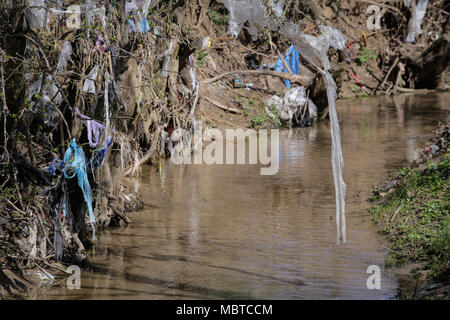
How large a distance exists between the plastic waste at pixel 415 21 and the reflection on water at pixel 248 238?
39.0ft

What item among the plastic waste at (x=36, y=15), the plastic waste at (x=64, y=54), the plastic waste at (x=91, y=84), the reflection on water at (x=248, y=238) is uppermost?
the plastic waste at (x=36, y=15)

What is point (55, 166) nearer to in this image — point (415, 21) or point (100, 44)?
point (100, 44)

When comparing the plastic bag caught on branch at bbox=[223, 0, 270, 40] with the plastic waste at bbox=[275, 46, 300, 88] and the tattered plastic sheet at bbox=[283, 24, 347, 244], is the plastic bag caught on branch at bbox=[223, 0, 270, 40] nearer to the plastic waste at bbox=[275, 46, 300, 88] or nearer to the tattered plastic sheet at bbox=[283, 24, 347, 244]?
the tattered plastic sheet at bbox=[283, 24, 347, 244]

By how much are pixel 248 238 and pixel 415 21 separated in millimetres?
18555

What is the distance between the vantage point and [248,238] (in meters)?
8.38

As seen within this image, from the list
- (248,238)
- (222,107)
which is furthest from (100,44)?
(222,107)

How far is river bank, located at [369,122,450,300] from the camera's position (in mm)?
6477

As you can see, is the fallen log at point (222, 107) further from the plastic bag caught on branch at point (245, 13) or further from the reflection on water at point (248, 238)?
the reflection on water at point (248, 238)

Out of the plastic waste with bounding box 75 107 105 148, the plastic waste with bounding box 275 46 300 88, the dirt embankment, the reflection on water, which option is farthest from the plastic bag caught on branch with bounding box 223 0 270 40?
the plastic waste with bounding box 75 107 105 148

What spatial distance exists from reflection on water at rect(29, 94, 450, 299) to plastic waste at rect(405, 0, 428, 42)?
1188 centimetres

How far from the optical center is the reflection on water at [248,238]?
6.79m

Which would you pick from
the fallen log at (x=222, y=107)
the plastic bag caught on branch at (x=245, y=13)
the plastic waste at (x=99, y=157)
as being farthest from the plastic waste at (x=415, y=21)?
the plastic waste at (x=99, y=157)
